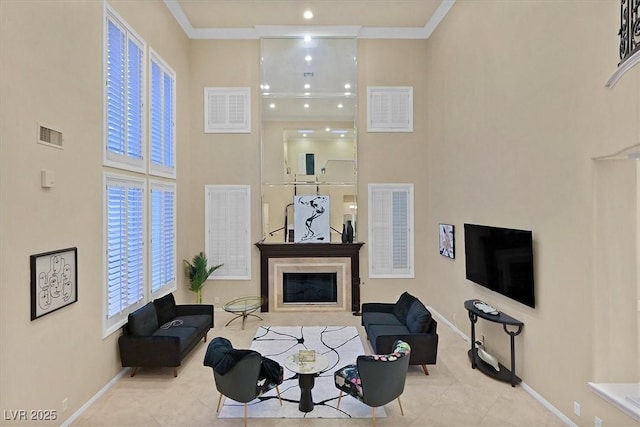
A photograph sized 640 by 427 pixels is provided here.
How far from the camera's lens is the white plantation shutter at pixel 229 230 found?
23.0ft

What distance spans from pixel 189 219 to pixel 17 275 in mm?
4205

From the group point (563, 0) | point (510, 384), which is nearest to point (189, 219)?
point (510, 384)

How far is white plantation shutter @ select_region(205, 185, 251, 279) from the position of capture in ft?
23.0

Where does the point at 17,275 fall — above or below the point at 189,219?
below

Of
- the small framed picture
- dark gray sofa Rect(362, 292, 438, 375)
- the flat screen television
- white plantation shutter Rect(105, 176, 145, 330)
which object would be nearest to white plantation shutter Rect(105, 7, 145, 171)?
white plantation shutter Rect(105, 176, 145, 330)

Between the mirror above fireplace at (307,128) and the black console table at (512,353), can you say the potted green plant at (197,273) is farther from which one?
the black console table at (512,353)

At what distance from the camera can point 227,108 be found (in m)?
7.06

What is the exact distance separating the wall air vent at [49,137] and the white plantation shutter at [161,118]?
6.32ft

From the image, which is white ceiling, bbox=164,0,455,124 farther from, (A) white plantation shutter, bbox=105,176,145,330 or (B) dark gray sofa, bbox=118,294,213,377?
(B) dark gray sofa, bbox=118,294,213,377

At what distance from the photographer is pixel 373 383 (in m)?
3.21

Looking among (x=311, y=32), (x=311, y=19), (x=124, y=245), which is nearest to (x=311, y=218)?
(x=124, y=245)

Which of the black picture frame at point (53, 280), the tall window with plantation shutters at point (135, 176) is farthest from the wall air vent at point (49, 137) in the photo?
the black picture frame at point (53, 280)

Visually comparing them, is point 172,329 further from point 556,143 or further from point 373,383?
point 556,143

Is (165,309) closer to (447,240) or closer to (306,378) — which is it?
(306,378)
